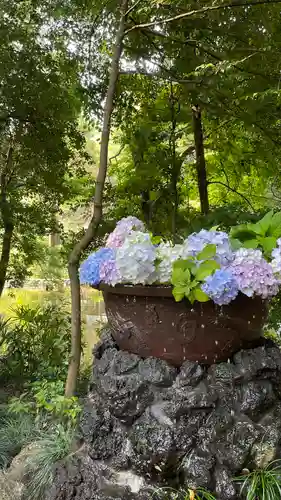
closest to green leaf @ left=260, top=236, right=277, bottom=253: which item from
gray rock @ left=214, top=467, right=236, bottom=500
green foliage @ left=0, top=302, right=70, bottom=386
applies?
gray rock @ left=214, top=467, right=236, bottom=500

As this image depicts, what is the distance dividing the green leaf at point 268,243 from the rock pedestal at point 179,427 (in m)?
0.36

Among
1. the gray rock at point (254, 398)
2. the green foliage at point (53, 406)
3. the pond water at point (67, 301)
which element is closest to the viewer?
the gray rock at point (254, 398)

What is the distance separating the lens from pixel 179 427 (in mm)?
1500

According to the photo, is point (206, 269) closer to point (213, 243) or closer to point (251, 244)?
point (213, 243)

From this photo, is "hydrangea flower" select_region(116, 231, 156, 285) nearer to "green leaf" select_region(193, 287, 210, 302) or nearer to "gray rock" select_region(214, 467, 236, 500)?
"green leaf" select_region(193, 287, 210, 302)

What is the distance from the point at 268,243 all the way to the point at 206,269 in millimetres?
265

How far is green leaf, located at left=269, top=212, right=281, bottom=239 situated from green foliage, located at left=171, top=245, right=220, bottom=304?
26 centimetres

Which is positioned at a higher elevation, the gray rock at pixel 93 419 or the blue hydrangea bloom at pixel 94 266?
the blue hydrangea bloom at pixel 94 266

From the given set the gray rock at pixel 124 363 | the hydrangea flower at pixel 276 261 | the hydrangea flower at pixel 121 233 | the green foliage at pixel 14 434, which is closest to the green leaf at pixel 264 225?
the hydrangea flower at pixel 276 261

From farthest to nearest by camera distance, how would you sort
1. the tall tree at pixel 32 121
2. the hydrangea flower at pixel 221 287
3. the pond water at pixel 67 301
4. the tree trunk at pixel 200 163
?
the pond water at pixel 67 301
the tall tree at pixel 32 121
the tree trunk at pixel 200 163
the hydrangea flower at pixel 221 287

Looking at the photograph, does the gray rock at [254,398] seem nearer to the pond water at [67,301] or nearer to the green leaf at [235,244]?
the green leaf at [235,244]

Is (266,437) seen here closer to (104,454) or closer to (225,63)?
(104,454)

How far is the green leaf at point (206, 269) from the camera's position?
1470 millimetres

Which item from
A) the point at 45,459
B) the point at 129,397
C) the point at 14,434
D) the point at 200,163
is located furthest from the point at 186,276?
the point at 200,163
